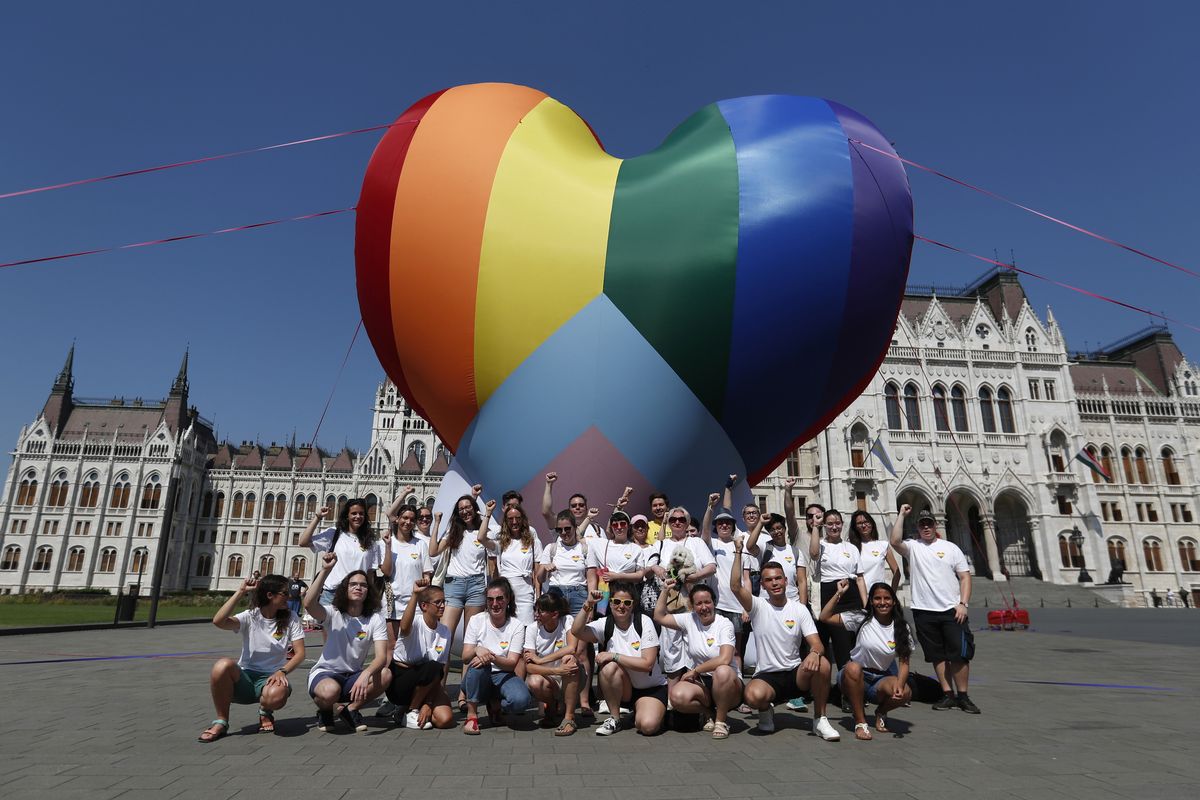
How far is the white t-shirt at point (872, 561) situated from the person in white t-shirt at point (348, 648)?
4993 mm

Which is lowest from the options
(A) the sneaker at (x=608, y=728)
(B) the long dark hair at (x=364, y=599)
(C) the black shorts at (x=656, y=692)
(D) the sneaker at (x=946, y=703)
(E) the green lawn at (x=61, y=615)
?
(E) the green lawn at (x=61, y=615)

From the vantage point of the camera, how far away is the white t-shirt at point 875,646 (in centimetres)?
561

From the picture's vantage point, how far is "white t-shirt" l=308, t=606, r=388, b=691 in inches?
222

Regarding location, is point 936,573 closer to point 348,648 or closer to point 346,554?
point 348,648

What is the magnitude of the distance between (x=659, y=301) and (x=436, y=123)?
391cm

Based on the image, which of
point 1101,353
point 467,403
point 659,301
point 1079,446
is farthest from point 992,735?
point 1101,353

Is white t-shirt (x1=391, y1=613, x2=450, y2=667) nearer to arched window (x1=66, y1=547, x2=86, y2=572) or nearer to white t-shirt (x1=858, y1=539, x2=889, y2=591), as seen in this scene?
white t-shirt (x1=858, y1=539, x2=889, y2=591)

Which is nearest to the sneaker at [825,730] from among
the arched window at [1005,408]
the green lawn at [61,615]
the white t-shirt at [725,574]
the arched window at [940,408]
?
the white t-shirt at [725,574]

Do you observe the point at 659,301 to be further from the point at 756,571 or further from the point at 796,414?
the point at 756,571

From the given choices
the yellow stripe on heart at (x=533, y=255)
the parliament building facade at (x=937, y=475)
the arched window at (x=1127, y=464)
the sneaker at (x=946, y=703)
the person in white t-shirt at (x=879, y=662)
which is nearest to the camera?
the person in white t-shirt at (x=879, y=662)

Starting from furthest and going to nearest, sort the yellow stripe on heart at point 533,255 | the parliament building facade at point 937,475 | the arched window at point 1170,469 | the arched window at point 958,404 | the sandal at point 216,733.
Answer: the arched window at point 1170,469 → the arched window at point 958,404 → the parliament building facade at point 937,475 → the yellow stripe on heart at point 533,255 → the sandal at point 216,733

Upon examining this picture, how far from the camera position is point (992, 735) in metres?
5.68

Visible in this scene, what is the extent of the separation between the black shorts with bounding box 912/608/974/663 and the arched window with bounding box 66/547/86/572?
231 ft

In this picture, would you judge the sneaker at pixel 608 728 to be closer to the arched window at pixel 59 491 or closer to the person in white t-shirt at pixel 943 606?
the person in white t-shirt at pixel 943 606
